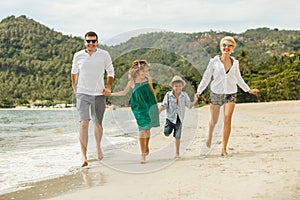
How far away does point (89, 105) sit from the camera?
6.62m

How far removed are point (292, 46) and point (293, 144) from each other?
13460 centimetres

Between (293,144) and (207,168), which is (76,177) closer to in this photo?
(207,168)

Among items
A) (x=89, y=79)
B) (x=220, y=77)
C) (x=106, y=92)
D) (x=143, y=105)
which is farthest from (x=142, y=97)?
(x=220, y=77)

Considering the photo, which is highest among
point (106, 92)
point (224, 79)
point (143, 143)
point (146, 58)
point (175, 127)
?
point (146, 58)

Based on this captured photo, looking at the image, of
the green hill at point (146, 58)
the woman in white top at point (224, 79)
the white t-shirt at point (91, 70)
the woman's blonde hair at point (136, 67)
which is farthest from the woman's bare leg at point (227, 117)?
the white t-shirt at point (91, 70)

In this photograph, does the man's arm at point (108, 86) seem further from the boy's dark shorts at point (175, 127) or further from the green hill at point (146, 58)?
the boy's dark shorts at point (175, 127)

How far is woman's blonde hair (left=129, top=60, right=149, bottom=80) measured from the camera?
646 centimetres

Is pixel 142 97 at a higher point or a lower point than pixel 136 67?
lower

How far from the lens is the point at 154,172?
19.1 ft

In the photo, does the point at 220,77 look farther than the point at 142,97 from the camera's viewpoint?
Yes

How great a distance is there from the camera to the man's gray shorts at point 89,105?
258 inches

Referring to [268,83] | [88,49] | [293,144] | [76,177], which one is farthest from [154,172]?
[268,83]

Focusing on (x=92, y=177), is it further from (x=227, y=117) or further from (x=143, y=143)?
(x=227, y=117)

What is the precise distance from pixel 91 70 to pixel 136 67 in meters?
0.72
